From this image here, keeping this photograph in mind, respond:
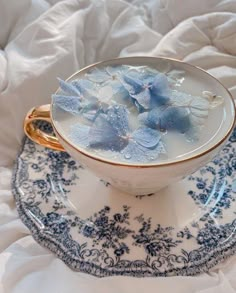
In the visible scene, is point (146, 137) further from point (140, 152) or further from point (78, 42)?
point (78, 42)

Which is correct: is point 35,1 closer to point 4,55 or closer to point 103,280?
point 4,55

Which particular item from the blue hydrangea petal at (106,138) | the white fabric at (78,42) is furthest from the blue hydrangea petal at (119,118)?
the white fabric at (78,42)

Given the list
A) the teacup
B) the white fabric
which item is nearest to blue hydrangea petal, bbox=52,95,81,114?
the teacup

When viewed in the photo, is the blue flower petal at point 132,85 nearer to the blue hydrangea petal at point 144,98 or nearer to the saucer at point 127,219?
the blue hydrangea petal at point 144,98

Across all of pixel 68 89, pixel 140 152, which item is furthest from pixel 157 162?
pixel 68 89

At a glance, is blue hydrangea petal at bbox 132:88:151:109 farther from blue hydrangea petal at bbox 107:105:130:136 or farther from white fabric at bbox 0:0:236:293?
white fabric at bbox 0:0:236:293

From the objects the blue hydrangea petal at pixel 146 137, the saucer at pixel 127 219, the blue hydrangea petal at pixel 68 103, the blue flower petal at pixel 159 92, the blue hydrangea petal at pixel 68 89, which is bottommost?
the saucer at pixel 127 219

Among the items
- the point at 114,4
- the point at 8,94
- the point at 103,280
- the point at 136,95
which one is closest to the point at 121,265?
the point at 103,280

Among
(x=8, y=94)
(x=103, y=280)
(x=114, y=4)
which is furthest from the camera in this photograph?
(x=114, y=4)
